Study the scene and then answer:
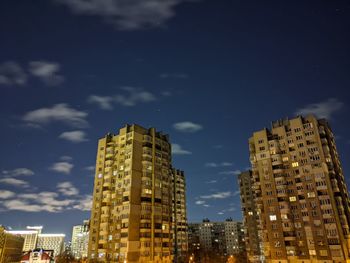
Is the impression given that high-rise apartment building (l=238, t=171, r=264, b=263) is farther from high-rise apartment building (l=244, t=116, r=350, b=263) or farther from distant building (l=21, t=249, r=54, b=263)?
distant building (l=21, t=249, r=54, b=263)

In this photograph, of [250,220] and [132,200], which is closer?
[132,200]

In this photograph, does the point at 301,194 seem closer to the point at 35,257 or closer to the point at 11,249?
the point at 35,257

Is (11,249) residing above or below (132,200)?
below

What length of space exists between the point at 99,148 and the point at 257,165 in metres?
73.7

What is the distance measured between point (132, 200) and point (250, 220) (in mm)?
79700

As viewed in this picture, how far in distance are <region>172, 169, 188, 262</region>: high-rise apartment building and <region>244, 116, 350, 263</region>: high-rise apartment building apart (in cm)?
6464

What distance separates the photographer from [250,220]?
524 feet

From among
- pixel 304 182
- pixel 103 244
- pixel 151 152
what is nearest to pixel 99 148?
pixel 151 152

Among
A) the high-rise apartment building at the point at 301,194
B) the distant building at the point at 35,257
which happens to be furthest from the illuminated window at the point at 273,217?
the distant building at the point at 35,257

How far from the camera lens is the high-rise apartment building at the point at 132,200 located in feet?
352

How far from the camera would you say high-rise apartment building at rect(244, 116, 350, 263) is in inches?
3895

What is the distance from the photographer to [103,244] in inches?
4461

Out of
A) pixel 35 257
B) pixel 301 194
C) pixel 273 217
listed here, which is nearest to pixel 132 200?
pixel 35 257

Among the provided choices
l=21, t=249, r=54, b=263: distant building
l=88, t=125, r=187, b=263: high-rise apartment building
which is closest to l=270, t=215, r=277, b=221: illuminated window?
l=88, t=125, r=187, b=263: high-rise apartment building
